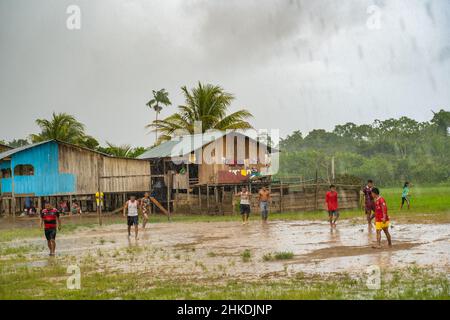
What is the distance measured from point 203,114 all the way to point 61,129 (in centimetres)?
1265

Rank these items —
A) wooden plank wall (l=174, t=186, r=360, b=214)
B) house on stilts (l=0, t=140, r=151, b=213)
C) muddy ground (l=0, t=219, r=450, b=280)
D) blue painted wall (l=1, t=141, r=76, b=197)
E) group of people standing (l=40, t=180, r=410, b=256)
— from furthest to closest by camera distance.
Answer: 1. house on stilts (l=0, t=140, r=151, b=213)
2. blue painted wall (l=1, t=141, r=76, b=197)
3. wooden plank wall (l=174, t=186, r=360, b=214)
4. group of people standing (l=40, t=180, r=410, b=256)
5. muddy ground (l=0, t=219, r=450, b=280)

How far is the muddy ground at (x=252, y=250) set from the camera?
12.1 meters

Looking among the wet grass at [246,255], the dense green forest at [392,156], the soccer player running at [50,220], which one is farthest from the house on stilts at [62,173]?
the wet grass at [246,255]

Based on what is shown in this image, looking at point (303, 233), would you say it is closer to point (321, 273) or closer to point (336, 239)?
point (336, 239)

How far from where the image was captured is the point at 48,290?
34.5ft

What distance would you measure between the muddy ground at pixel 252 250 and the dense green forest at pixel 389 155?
125 feet

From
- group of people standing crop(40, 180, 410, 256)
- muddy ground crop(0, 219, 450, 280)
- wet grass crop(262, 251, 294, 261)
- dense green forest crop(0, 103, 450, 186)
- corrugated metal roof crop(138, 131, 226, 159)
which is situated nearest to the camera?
muddy ground crop(0, 219, 450, 280)

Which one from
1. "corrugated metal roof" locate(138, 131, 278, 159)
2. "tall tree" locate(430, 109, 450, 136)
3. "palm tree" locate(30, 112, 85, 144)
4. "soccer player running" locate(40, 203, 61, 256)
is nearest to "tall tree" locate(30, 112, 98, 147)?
"palm tree" locate(30, 112, 85, 144)

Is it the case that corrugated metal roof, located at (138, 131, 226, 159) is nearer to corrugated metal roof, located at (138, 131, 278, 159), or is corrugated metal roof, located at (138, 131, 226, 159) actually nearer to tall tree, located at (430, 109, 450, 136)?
corrugated metal roof, located at (138, 131, 278, 159)

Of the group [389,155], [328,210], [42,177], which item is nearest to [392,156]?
[389,155]

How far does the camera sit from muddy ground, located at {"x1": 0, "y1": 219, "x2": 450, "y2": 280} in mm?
12133

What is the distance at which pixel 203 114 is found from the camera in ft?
149

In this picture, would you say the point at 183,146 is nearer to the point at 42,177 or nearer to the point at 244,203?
the point at 42,177

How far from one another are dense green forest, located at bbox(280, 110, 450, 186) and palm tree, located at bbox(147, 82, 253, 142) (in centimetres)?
1610
